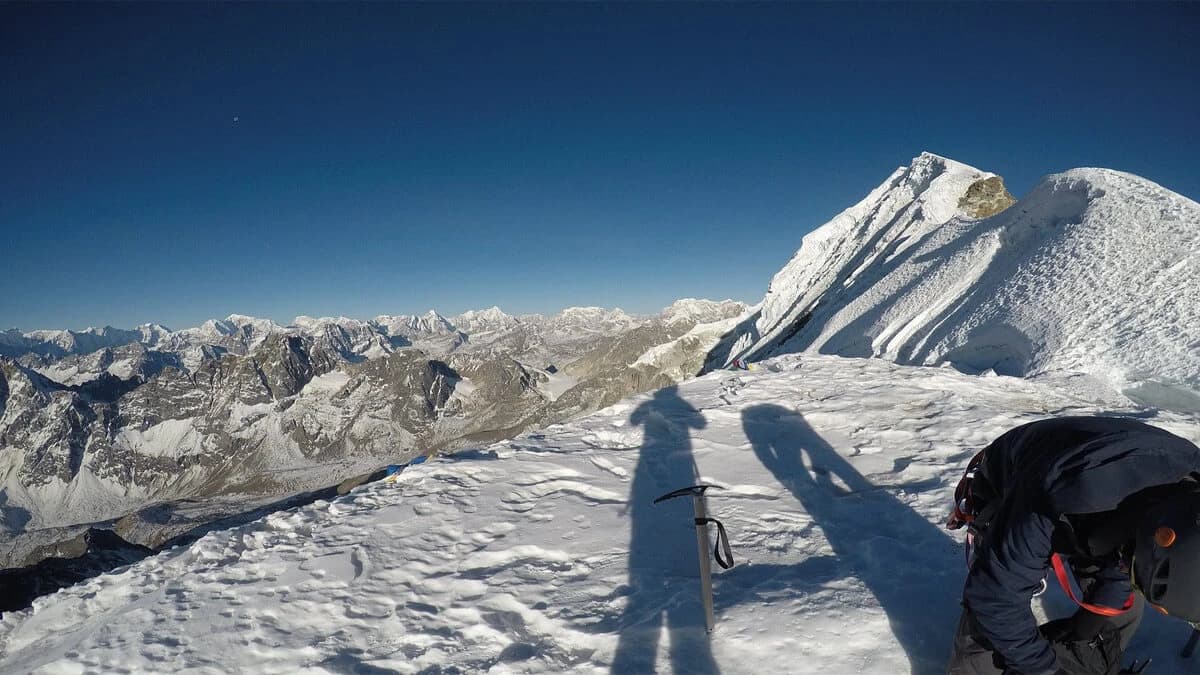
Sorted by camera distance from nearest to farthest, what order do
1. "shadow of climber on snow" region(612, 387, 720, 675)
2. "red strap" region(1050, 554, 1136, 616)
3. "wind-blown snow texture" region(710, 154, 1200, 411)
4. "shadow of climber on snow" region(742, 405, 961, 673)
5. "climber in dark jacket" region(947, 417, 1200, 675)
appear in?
"climber in dark jacket" region(947, 417, 1200, 675), "red strap" region(1050, 554, 1136, 616), "shadow of climber on snow" region(742, 405, 961, 673), "shadow of climber on snow" region(612, 387, 720, 675), "wind-blown snow texture" region(710, 154, 1200, 411)

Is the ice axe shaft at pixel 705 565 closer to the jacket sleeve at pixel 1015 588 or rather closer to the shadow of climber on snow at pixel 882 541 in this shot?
the shadow of climber on snow at pixel 882 541

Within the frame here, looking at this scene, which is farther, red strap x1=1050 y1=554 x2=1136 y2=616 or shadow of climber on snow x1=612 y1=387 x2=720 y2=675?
shadow of climber on snow x1=612 y1=387 x2=720 y2=675

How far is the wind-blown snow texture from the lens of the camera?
43.8 feet

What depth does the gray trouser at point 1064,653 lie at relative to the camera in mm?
3471

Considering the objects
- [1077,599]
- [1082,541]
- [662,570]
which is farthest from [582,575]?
[1082,541]

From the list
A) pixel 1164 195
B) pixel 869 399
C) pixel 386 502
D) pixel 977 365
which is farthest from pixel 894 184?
pixel 386 502

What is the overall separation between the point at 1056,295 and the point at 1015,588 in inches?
768

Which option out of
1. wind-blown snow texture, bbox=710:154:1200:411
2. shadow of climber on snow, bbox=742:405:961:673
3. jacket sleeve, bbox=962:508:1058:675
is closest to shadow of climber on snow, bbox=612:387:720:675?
shadow of climber on snow, bbox=742:405:961:673

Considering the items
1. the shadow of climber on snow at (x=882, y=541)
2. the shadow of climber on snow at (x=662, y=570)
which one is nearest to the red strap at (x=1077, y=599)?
the shadow of climber on snow at (x=882, y=541)

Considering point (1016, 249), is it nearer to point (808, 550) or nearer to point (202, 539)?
point (808, 550)

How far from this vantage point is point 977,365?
17.6 meters

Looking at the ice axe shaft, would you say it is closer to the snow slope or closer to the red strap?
the snow slope

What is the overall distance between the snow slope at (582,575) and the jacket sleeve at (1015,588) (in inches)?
44.8

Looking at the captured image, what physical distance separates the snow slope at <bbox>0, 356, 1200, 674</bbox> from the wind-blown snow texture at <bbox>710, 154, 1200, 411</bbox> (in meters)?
4.75
